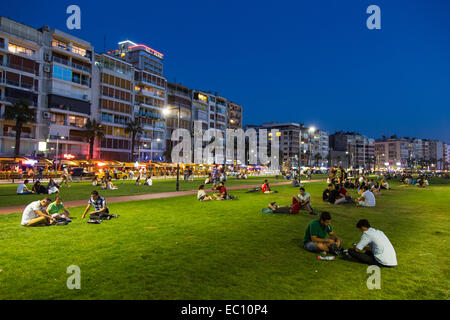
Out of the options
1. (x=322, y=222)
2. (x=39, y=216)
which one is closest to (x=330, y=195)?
(x=322, y=222)

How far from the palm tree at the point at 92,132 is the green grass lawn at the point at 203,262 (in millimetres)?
48456

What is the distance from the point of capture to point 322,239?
7.30 m

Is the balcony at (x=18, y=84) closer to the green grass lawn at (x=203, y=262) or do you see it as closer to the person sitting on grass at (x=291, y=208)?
the green grass lawn at (x=203, y=262)

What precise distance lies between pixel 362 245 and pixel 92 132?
5766 centimetres

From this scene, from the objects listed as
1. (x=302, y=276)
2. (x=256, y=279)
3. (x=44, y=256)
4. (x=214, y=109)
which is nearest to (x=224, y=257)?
(x=256, y=279)

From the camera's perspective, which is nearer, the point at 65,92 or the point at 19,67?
the point at 19,67

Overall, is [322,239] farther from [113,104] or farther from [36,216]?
[113,104]

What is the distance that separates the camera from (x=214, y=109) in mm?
97625

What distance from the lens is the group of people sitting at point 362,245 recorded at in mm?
6302

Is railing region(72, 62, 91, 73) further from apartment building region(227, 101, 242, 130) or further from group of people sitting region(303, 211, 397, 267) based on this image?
group of people sitting region(303, 211, 397, 267)

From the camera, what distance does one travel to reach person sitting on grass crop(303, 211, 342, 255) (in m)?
7.15

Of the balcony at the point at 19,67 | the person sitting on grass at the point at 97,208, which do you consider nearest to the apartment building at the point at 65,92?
A: the balcony at the point at 19,67

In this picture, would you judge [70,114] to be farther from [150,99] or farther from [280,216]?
[280,216]
